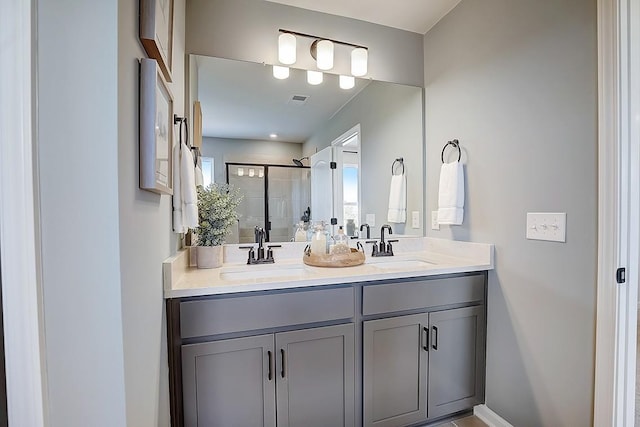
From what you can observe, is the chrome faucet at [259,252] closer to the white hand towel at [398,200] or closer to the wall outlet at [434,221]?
the white hand towel at [398,200]

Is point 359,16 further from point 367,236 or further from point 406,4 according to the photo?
point 367,236

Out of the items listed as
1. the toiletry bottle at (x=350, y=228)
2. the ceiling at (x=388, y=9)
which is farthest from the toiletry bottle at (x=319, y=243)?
the ceiling at (x=388, y=9)

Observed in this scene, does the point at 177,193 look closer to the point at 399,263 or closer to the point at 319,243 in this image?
the point at 319,243

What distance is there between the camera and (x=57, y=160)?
64cm

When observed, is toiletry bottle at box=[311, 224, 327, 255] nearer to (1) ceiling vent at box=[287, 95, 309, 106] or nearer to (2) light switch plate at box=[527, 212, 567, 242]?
(1) ceiling vent at box=[287, 95, 309, 106]

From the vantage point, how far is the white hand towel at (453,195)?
6.02 feet

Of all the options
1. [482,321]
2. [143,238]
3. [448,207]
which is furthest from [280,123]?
[482,321]

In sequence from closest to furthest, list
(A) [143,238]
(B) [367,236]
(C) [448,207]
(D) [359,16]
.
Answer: (A) [143,238] → (C) [448,207] → (D) [359,16] → (B) [367,236]

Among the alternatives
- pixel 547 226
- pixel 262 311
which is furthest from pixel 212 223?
pixel 547 226

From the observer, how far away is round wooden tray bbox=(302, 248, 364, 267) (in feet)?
5.57

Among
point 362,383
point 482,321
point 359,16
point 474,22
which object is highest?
point 359,16

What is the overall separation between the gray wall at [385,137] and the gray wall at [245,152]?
31 cm

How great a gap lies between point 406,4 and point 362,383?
221 centimetres

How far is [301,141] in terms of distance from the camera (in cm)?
207
